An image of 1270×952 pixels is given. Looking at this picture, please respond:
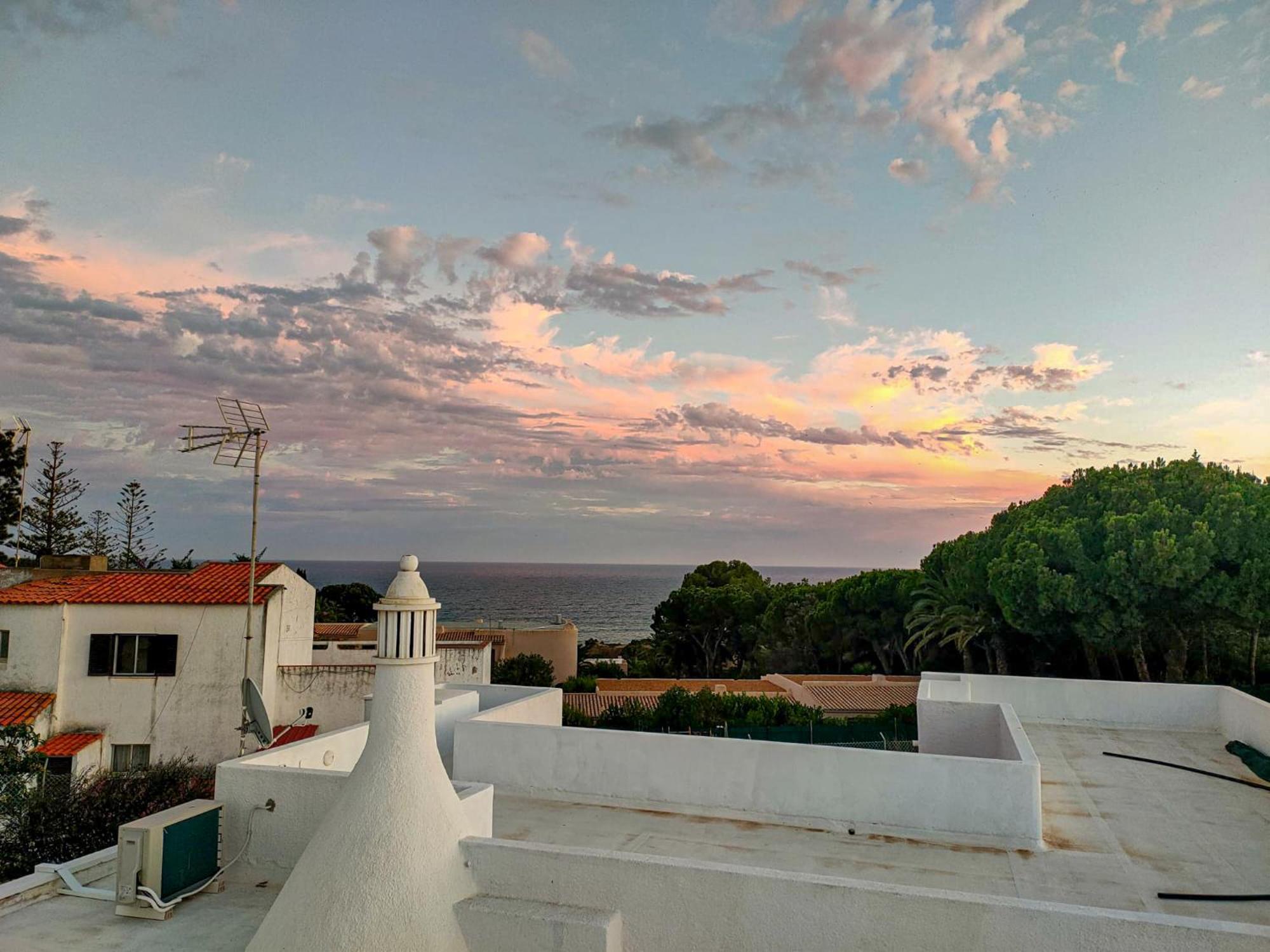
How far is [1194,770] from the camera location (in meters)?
11.5

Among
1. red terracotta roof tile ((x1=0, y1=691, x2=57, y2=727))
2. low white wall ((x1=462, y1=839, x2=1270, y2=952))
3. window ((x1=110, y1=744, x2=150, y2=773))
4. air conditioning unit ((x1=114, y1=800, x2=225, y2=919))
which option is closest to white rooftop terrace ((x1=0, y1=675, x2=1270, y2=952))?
low white wall ((x1=462, y1=839, x2=1270, y2=952))

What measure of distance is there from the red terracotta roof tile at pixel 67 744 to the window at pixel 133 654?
5.19 ft

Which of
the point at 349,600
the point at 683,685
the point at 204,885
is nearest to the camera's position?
the point at 204,885

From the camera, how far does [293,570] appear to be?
24.3m

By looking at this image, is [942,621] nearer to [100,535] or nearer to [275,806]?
[275,806]

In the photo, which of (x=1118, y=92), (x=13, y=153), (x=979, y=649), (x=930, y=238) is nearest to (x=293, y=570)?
(x=13, y=153)

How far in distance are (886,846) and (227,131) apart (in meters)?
17.3

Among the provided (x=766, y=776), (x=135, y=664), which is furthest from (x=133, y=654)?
(x=766, y=776)

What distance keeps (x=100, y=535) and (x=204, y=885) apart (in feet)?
164

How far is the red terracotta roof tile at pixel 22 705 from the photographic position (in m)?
19.1

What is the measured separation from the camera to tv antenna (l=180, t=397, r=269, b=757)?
A: 57.5 feet

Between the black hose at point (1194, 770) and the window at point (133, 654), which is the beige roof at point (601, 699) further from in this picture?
the black hose at point (1194, 770)

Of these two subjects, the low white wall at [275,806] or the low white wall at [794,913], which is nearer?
the low white wall at [794,913]

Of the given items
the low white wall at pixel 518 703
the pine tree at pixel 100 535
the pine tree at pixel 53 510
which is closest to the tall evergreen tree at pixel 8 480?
the pine tree at pixel 53 510
